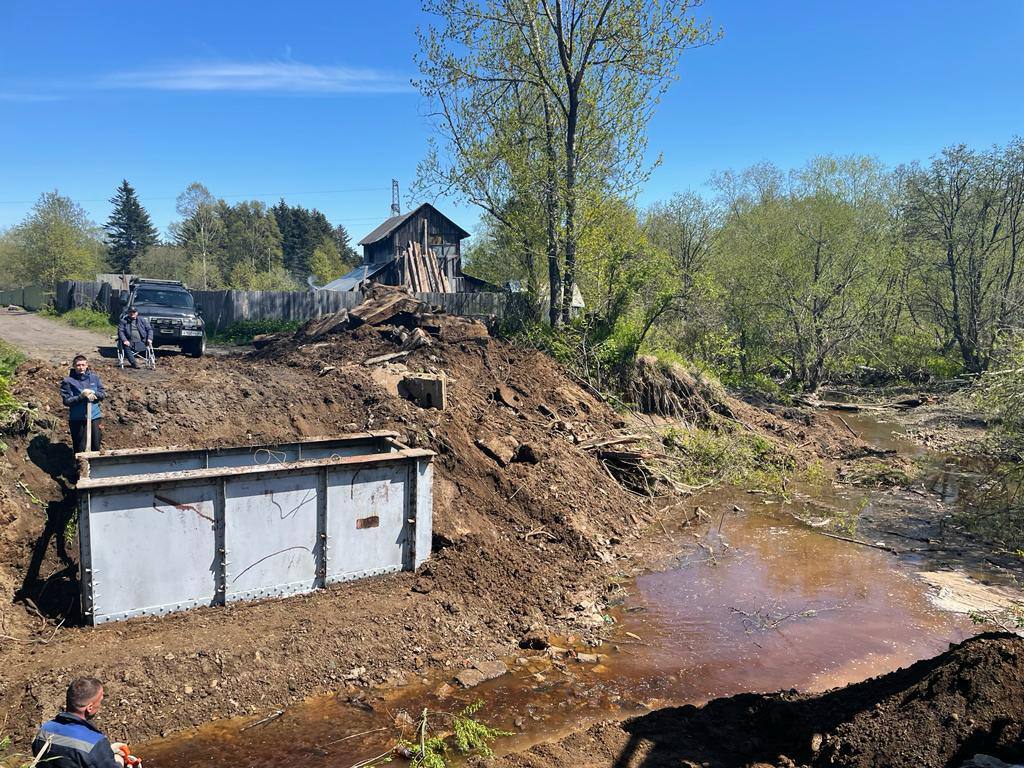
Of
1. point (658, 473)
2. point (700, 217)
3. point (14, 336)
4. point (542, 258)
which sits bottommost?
point (658, 473)

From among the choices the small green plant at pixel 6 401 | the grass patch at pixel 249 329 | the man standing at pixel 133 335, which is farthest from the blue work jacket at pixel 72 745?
the grass patch at pixel 249 329

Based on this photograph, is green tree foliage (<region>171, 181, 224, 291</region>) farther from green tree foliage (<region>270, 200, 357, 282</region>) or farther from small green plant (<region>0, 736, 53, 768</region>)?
small green plant (<region>0, 736, 53, 768</region>)

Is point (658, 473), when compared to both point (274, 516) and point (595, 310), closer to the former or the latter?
point (595, 310)

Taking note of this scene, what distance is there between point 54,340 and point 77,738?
21.0m

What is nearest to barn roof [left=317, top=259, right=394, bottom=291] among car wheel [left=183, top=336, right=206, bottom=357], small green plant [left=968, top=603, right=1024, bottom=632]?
car wheel [left=183, top=336, right=206, bottom=357]

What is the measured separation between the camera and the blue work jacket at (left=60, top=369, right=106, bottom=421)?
8.23 metres

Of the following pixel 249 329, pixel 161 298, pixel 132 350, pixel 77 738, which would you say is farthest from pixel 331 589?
pixel 249 329

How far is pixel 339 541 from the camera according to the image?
24.4ft

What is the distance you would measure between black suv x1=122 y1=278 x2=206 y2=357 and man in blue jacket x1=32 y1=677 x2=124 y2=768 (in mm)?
15250

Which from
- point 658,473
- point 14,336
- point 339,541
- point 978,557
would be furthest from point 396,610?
point 14,336

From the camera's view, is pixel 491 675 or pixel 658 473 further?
pixel 658 473

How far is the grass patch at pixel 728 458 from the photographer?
1491 centimetres

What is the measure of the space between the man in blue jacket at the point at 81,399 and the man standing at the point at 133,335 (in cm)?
629

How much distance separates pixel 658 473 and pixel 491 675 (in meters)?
7.83
